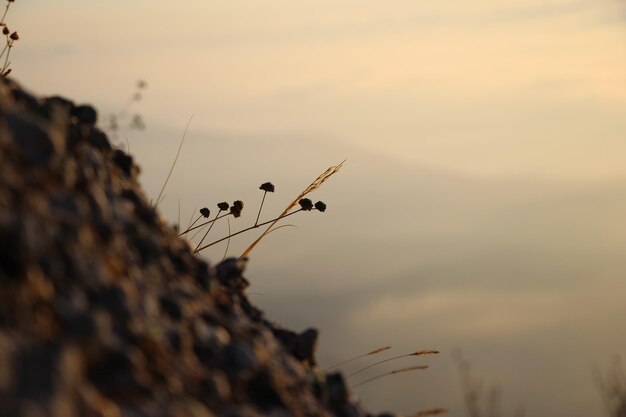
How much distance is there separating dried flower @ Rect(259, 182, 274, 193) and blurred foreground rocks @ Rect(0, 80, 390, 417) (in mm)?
1312

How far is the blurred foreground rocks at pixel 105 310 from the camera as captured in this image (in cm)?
214

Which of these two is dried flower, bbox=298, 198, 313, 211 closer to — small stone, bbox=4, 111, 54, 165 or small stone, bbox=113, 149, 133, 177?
small stone, bbox=113, 149, 133, 177

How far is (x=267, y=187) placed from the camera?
4.66m

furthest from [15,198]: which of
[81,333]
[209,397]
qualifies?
[209,397]

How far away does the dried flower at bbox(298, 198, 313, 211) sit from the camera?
456cm

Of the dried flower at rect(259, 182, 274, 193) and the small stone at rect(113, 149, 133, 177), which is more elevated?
the dried flower at rect(259, 182, 274, 193)

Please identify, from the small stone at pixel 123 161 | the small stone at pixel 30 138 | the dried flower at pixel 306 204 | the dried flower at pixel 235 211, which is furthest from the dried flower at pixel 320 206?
the small stone at pixel 30 138

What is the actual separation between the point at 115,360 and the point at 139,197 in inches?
39.4

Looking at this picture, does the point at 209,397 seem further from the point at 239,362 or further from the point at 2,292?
the point at 2,292

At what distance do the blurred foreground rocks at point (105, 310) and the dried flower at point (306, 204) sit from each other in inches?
49.3

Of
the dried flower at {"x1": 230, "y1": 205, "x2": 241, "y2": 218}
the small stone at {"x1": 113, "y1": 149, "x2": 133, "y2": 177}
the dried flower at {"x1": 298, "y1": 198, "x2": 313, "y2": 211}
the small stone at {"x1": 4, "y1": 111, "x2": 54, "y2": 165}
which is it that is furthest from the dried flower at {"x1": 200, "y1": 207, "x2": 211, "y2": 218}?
the small stone at {"x1": 4, "y1": 111, "x2": 54, "y2": 165}

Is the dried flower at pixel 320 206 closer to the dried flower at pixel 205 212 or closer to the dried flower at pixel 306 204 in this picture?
the dried flower at pixel 306 204

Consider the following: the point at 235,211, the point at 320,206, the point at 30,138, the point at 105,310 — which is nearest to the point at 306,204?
the point at 320,206

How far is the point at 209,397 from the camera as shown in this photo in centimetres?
251
